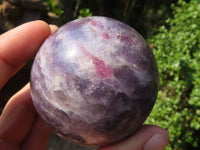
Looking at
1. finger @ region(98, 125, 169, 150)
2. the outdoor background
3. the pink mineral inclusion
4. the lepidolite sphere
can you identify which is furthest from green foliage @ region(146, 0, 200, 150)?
the pink mineral inclusion

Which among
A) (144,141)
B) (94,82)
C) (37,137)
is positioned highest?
(94,82)

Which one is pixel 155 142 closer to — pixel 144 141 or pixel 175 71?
pixel 144 141

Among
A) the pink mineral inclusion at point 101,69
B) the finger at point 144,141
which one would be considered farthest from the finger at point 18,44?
the finger at point 144,141

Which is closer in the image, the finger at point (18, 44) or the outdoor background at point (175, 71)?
the finger at point (18, 44)

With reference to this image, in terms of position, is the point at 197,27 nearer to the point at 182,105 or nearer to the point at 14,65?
the point at 182,105

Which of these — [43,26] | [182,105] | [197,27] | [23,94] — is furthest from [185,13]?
[23,94]

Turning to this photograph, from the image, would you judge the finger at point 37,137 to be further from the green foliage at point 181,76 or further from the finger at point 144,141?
A: the green foliage at point 181,76

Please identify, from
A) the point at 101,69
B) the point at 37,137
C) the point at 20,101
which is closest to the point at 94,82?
the point at 101,69

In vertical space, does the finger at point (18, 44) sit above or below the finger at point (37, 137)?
above

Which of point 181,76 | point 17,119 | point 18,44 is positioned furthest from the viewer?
point 181,76
